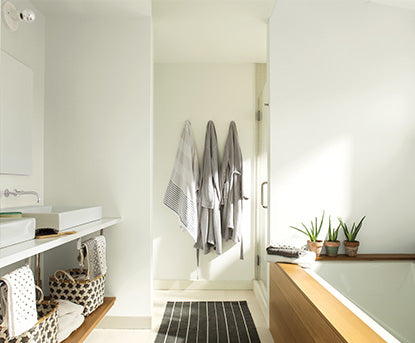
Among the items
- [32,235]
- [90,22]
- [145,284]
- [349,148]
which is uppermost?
[90,22]

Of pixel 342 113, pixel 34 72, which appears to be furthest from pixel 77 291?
pixel 342 113

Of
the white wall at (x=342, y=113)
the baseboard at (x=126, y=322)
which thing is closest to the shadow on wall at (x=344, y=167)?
the white wall at (x=342, y=113)

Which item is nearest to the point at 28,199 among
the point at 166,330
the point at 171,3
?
the point at 166,330

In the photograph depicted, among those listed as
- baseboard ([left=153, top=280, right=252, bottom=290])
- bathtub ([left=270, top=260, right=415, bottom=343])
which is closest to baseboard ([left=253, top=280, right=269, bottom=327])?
baseboard ([left=153, top=280, right=252, bottom=290])

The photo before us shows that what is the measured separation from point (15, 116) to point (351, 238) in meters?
2.28

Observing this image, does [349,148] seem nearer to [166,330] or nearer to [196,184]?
Result: [196,184]

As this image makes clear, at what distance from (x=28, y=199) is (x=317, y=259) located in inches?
74.9

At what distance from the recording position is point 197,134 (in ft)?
11.3

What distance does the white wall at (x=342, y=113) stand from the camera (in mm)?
2436

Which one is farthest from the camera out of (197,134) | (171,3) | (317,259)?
A: (197,134)

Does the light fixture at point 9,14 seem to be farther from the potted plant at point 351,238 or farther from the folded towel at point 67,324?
the potted plant at point 351,238

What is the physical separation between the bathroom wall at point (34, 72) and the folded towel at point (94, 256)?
506 mm

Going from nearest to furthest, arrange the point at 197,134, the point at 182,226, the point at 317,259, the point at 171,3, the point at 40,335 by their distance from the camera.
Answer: the point at 40,335, the point at 317,259, the point at 171,3, the point at 182,226, the point at 197,134

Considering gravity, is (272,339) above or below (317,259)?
below
